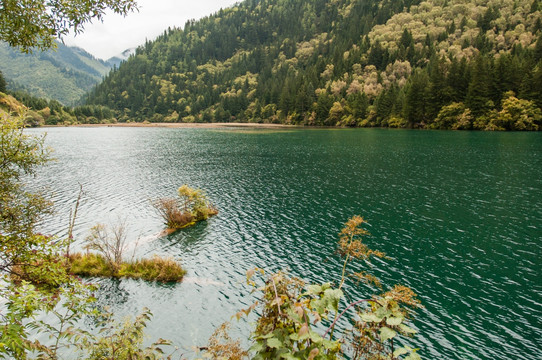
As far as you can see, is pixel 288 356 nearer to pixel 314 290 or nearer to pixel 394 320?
pixel 314 290

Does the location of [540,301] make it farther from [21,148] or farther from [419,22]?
[419,22]

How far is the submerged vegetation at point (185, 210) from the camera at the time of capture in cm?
3055

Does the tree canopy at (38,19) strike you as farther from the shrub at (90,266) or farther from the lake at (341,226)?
the shrub at (90,266)

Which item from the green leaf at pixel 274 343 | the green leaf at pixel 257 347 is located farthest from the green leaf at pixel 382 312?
the green leaf at pixel 257 347

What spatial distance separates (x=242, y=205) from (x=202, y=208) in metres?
5.77

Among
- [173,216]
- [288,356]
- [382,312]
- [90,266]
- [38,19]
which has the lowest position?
[90,266]

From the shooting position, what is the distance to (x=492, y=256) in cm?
2259

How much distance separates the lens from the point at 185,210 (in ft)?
105

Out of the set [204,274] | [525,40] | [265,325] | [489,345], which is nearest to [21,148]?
[265,325]

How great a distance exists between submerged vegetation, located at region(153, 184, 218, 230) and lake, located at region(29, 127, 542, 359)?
1262 millimetres

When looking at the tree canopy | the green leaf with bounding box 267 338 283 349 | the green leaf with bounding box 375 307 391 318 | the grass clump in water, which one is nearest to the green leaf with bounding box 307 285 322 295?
the green leaf with bounding box 267 338 283 349

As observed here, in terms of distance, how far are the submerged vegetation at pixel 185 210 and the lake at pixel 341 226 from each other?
1.26m

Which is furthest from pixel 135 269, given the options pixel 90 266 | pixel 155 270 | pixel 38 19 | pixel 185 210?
pixel 38 19

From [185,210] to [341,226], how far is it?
16418 millimetres
